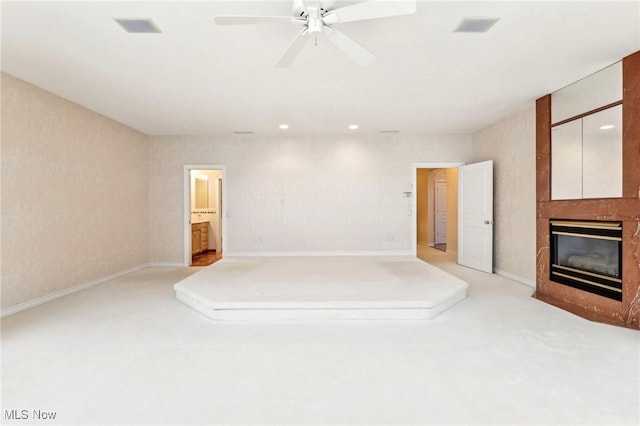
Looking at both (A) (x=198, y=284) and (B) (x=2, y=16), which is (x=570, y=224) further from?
(B) (x=2, y=16)

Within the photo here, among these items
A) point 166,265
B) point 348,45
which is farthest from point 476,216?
point 166,265

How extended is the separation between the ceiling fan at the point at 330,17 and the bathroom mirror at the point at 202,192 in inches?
255

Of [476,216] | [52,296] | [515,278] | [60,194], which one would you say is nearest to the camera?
[52,296]

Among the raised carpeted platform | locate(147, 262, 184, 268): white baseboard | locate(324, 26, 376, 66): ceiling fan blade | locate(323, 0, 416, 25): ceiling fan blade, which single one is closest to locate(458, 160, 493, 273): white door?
the raised carpeted platform

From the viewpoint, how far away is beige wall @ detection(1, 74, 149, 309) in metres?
3.49

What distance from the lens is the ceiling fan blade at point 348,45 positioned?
2.25 m

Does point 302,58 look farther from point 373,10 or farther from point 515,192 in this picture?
point 515,192

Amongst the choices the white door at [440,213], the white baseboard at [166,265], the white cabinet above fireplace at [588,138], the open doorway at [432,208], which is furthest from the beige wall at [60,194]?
the white door at [440,213]

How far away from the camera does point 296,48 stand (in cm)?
241

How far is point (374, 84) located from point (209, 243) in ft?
21.8

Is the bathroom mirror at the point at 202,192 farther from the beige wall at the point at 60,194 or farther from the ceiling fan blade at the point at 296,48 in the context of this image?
the ceiling fan blade at the point at 296,48

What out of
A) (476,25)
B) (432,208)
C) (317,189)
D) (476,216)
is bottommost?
(476,216)

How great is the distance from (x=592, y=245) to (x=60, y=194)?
6.91 meters

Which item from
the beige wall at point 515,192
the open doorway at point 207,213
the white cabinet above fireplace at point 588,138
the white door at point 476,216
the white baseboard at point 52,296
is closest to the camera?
the white cabinet above fireplace at point 588,138
